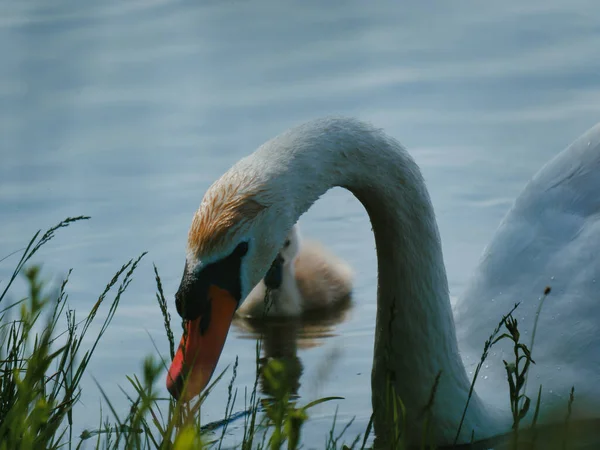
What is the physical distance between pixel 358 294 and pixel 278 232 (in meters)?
3.39

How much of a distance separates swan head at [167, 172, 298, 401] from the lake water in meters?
1.35

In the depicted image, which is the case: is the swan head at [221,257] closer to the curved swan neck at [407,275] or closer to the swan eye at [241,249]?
the swan eye at [241,249]

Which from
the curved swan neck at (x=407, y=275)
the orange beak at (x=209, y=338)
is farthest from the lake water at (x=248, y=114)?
the orange beak at (x=209, y=338)

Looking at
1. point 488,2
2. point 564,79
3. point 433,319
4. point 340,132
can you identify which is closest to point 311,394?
point 433,319

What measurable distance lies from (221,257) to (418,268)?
0.98 meters

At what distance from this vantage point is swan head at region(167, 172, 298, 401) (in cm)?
392

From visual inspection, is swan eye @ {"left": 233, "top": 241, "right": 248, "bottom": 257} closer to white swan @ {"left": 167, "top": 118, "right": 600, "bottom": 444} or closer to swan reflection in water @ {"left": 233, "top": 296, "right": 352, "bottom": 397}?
white swan @ {"left": 167, "top": 118, "right": 600, "bottom": 444}

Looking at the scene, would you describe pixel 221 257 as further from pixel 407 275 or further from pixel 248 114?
pixel 248 114

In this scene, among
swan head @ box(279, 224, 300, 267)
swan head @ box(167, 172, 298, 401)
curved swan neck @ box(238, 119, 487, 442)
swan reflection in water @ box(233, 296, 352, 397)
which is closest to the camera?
swan head @ box(167, 172, 298, 401)

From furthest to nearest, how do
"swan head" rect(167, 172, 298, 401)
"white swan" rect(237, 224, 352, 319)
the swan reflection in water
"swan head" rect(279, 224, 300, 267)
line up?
"swan head" rect(279, 224, 300, 267), "white swan" rect(237, 224, 352, 319), the swan reflection in water, "swan head" rect(167, 172, 298, 401)

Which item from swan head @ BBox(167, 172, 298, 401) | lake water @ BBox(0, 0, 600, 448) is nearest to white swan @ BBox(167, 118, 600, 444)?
swan head @ BBox(167, 172, 298, 401)

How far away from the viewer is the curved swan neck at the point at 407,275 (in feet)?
14.7

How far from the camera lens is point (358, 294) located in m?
7.44

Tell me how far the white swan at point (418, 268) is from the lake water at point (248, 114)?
0.72 metres
